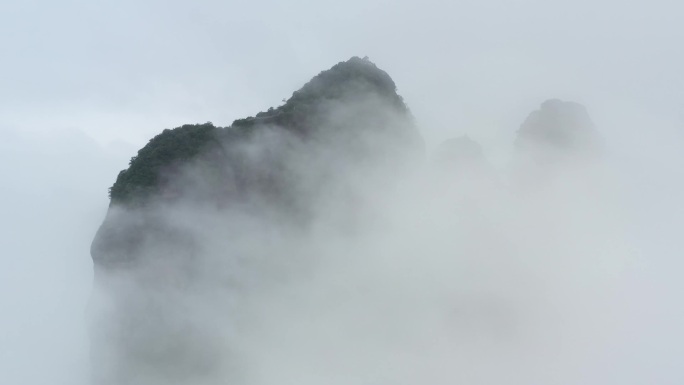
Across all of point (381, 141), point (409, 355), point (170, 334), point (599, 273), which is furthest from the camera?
point (381, 141)

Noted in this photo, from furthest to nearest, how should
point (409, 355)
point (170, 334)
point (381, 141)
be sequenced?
point (381, 141), point (409, 355), point (170, 334)

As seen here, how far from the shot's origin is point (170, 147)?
36250mm

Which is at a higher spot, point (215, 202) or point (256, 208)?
point (256, 208)

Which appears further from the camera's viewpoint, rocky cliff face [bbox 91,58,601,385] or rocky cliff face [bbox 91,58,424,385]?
rocky cliff face [bbox 91,58,601,385]

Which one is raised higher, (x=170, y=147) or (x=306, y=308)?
(x=170, y=147)

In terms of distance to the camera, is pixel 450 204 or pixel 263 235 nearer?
pixel 263 235

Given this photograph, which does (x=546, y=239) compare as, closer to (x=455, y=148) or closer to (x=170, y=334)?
(x=455, y=148)

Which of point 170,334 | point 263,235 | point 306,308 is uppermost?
point 263,235

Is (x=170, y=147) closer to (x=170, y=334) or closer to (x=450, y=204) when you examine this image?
(x=170, y=334)

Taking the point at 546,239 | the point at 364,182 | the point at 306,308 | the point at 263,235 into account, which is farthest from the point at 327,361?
the point at 546,239

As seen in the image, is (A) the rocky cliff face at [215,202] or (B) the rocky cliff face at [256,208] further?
(B) the rocky cliff face at [256,208]

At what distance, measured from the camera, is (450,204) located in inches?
1626

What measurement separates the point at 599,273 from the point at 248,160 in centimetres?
1595

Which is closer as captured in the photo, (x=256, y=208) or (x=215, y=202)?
(x=215, y=202)
